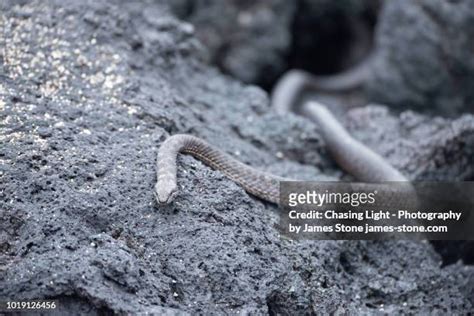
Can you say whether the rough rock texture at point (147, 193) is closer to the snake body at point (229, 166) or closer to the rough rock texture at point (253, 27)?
the snake body at point (229, 166)

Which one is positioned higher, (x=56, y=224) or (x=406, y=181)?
(x=406, y=181)

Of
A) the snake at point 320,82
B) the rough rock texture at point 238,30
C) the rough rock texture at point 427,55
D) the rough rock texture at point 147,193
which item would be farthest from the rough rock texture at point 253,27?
the rough rock texture at point 147,193

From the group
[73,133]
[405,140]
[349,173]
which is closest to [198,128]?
[73,133]

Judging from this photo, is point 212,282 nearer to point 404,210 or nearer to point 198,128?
point 198,128

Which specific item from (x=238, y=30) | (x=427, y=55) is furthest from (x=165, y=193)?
(x=427, y=55)

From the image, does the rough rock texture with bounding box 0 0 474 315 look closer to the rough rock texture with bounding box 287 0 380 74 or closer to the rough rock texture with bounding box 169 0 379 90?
the rough rock texture with bounding box 169 0 379 90

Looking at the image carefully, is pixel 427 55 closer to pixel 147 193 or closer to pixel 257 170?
pixel 257 170

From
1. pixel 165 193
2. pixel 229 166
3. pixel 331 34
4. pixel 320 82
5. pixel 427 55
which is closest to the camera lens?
pixel 165 193
